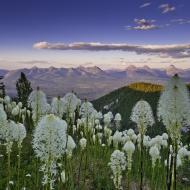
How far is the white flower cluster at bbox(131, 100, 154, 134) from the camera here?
10.1 meters

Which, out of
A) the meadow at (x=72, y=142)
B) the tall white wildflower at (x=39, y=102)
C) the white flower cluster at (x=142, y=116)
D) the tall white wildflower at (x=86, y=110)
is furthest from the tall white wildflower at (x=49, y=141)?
the tall white wildflower at (x=86, y=110)

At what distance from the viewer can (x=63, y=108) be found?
12211mm

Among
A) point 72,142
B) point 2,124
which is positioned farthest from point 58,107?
point 72,142

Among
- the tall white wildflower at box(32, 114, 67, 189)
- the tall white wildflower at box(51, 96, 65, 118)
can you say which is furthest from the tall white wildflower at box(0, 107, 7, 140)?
the tall white wildflower at box(32, 114, 67, 189)

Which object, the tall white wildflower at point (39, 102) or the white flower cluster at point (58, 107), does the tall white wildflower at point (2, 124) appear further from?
the white flower cluster at point (58, 107)

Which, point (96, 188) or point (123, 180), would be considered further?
point (123, 180)

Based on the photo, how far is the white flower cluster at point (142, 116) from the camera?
33.1 ft

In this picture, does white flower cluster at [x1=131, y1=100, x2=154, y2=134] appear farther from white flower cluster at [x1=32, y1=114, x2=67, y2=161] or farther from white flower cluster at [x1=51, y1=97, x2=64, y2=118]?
Answer: white flower cluster at [x1=51, y1=97, x2=64, y2=118]

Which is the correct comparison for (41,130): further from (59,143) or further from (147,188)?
(147,188)

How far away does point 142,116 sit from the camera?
34.0 feet

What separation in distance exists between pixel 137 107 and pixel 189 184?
14.2 meters

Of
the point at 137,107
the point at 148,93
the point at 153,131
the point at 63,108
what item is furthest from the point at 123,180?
the point at 148,93

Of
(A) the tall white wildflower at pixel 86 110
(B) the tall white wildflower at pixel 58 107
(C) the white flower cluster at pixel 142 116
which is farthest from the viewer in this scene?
(A) the tall white wildflower at pixel 86 110

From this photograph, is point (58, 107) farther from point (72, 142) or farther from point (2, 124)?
point (72, 142)
